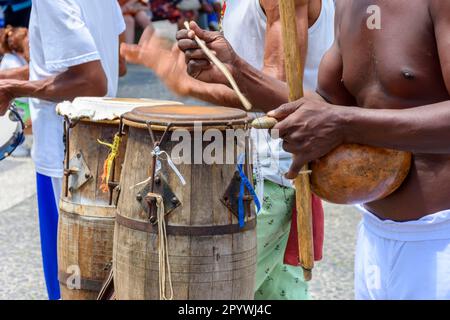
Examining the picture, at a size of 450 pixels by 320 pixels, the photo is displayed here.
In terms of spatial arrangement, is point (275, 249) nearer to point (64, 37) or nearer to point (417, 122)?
point (64, 37)

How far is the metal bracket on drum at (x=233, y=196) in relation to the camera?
7.95 ft

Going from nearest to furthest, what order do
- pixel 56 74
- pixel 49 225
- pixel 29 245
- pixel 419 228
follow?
pixel 419 228
pixel 56 74
pixel 49 225
pixel 29 245

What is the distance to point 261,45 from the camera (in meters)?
3.13

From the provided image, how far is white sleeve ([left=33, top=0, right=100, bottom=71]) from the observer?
10.9 ft

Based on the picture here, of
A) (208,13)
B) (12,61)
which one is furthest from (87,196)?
(208,13)

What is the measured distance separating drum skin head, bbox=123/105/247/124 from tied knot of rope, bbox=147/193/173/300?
0.76ft

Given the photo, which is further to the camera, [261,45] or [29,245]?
[29,245]

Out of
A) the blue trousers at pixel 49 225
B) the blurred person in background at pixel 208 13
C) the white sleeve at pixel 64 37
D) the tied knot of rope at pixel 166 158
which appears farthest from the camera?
the blurred person in background at pixel 208 13

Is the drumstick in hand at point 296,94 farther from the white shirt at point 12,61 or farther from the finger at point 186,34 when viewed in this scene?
the white shirt at point 12,61

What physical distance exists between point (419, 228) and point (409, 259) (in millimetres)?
94

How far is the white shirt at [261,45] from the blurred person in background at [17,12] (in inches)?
235

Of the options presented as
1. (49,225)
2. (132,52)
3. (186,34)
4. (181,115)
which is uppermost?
(186,34)

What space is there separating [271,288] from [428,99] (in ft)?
4.77

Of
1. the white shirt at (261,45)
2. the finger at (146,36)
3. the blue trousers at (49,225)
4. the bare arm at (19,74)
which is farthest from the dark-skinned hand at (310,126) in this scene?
the bare arm at (19,74)
